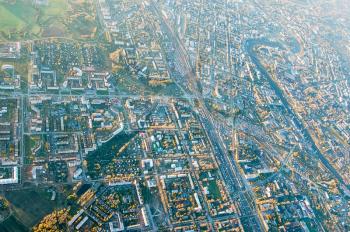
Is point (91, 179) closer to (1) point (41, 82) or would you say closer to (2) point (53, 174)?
(2) point (53, 174)

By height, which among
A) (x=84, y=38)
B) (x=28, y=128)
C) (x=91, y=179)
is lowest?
(x=91, y=179)

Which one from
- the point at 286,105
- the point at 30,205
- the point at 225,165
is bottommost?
the point at 225,165

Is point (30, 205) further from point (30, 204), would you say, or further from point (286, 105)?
point (286, 105)

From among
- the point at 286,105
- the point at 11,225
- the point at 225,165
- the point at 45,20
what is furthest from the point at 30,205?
the point at 286,105

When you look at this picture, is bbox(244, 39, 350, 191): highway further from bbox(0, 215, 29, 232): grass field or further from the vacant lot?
bbox(0, 215, 29, 232): grass field

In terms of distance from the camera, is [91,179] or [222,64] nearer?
[91,179]

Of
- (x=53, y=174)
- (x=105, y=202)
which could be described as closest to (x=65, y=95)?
(x=53, y=174)

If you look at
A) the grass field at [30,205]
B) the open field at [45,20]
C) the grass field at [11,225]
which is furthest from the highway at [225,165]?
the grass field at [11,225]
